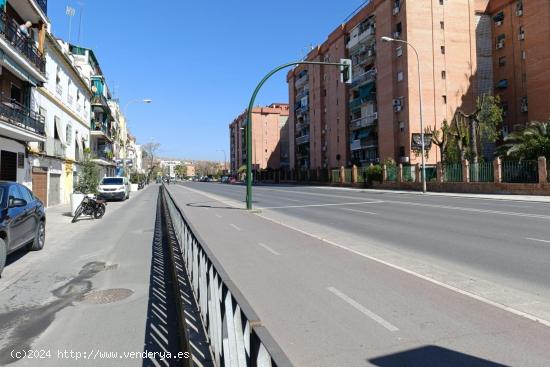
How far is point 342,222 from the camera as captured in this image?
14.8 m

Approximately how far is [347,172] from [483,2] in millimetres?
26533

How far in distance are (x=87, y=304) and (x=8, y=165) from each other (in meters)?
16.9

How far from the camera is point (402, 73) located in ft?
155

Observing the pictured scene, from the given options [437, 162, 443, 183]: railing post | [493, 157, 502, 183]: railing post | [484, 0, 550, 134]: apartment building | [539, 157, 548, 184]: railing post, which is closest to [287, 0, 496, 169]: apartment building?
[484, 0, 550, 134]: apartment building

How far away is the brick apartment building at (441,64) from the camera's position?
149 ft

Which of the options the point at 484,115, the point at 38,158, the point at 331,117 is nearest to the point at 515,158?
the point at 484,115

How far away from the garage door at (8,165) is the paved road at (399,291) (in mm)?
12121

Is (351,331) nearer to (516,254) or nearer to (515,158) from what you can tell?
(516,254)

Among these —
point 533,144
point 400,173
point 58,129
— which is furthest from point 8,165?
point 400,173

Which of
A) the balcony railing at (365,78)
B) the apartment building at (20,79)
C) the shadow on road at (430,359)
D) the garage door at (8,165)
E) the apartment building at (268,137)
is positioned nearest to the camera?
the shadow on road at (430,359)

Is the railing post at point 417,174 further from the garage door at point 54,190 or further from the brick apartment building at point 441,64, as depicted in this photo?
the garage door at point 54,190

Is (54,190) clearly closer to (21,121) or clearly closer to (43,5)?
(21,121)

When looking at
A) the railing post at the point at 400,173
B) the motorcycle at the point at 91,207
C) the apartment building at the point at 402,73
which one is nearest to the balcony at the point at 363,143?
the apartment building at the point at 402,73

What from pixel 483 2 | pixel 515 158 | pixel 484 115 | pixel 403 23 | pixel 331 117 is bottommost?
pixel 515 158
